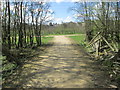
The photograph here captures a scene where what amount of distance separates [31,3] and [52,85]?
1139 cm

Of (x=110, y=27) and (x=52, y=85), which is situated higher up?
(x=110, y=27)

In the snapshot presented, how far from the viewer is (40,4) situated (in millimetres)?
16391

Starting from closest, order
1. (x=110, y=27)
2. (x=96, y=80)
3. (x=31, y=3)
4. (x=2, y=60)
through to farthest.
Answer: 1. (x=96, y=80)
2. (x=2, y=60)
3. (x=110, y=27)
4. (x=31, y=3)

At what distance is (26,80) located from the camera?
5.34 metres

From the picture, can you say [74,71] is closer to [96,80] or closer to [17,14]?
[96,80]

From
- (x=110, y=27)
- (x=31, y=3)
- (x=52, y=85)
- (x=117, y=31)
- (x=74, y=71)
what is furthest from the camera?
(x=31, y=3)

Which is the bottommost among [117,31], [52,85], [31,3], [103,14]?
[52,85]

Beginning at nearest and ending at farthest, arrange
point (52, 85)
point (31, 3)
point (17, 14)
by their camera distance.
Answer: point (52, 85) → point (17, 14) → point (31, 3)

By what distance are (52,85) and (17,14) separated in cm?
864

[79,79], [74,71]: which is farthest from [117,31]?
[79,79]

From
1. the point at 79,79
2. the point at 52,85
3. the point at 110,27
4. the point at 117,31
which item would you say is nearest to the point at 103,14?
the point at 110,27

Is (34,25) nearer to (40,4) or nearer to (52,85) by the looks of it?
(40,4)

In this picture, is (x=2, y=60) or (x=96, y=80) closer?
(x=96, y=80)

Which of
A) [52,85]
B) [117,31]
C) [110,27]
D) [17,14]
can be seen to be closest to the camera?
[52,85]
